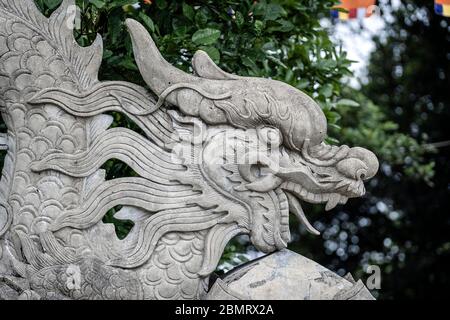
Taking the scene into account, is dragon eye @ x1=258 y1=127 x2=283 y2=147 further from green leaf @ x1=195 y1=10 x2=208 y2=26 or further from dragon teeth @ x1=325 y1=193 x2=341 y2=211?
green leaf @ x1=195 y1=10 x2=208 y2=26

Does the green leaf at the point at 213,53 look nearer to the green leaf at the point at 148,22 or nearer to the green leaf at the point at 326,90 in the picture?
the green leaf at the point at 148,22

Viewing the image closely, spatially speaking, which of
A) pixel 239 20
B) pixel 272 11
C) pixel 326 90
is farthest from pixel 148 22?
pixel 326 90

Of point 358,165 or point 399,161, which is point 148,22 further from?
point 399,161

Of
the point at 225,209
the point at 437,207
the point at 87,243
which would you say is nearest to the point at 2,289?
the point at 87,243

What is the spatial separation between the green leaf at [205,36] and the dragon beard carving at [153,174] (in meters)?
0.48

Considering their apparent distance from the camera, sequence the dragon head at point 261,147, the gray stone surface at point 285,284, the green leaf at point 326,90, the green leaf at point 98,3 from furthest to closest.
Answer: the green leaf at point 326,90, the green leaf at point 98,3, the dragon head at point 261,147, the gray stone surface at point 285,284

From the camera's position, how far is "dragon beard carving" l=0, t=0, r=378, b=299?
3.74m

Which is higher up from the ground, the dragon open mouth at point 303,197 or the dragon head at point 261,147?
the dragon head at point 261,147

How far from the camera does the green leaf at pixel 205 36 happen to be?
4.33m

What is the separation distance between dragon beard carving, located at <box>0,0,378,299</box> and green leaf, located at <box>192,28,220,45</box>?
1.56 feet

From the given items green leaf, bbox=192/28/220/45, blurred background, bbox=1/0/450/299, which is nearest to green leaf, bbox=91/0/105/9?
green leaf, bbox=192/28/220/45

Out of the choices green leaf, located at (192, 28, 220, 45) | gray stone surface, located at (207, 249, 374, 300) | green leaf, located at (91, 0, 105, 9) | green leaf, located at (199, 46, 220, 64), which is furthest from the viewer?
green leaf, located at (199, 46, 220, 64)

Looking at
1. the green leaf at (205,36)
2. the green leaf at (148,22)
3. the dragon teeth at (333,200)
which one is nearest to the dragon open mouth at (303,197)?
the dragon teeth at (333,200)

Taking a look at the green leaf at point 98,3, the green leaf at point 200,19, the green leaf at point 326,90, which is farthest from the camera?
the green leaf at point 326,90
